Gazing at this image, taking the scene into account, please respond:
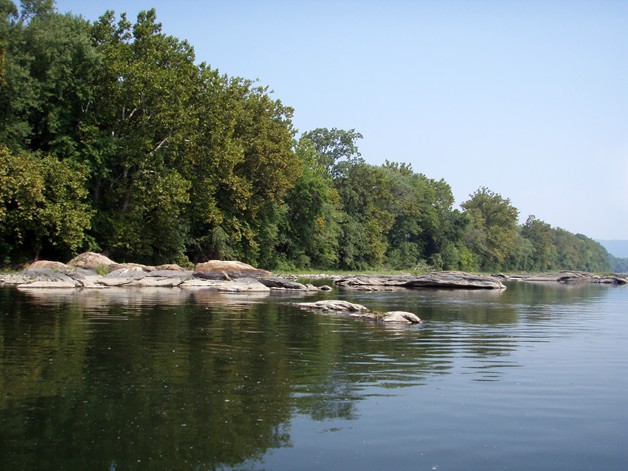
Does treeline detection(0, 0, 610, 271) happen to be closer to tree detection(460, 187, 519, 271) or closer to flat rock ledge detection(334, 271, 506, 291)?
flat rock ledge detection(334, 271, 506, 291)

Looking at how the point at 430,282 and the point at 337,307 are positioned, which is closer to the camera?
the point at 337,307

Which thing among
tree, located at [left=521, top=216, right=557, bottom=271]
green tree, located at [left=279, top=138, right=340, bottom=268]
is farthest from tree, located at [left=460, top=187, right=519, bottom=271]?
green tree, located at [left=279, top=138, right=340, bottom=268]

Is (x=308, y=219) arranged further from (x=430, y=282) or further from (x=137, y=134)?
(x=137, y=134)

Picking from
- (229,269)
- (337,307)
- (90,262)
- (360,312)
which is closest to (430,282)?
(229,269)

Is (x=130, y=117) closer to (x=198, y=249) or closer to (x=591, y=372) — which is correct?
(x=198, y=249)

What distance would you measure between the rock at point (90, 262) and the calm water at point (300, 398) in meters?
20.2

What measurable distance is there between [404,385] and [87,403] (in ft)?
16.5

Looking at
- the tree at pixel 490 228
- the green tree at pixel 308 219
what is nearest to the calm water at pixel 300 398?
the green tree at pixel 308 219

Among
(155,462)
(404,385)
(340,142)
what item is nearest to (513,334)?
(404,385)

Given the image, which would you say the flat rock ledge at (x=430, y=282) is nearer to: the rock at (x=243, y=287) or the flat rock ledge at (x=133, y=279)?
the flat rock ledge at (x=133, y=279)

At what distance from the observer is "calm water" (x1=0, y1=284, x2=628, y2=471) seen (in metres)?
6.79

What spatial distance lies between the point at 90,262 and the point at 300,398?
104ft

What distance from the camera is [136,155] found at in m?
45.3

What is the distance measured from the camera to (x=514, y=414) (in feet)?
28.4
